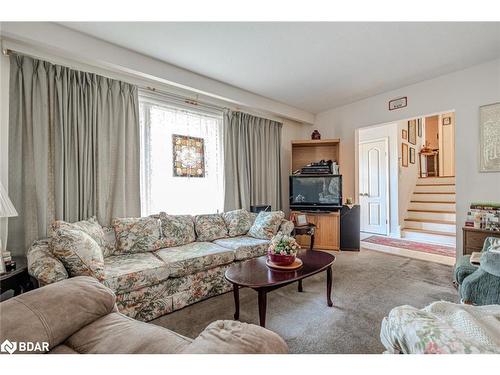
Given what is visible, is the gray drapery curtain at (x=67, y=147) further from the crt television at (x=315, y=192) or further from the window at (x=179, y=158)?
the crt television at (x=315, y=192)

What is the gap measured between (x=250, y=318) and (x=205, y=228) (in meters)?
1.32

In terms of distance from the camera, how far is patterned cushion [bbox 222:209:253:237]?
3.28m

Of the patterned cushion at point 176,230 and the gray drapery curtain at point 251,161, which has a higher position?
the gray drapery curtain at point 251,161

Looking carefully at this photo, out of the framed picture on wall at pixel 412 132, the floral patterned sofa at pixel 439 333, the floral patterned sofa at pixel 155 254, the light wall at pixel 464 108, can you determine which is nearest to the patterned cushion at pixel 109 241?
the floral patterned sofa at pixel 155 254

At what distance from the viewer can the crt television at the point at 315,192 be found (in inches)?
161

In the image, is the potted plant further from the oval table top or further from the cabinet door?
the cabinet door

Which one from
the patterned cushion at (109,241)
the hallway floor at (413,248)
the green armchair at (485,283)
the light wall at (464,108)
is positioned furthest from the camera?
the hallway floor at (413,248)

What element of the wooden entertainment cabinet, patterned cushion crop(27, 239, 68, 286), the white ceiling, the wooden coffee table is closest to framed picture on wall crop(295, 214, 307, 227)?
the wooden entertainment cabinet

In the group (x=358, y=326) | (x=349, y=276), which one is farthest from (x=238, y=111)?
(x=358, y=326)

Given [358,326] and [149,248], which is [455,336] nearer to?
[358,326]

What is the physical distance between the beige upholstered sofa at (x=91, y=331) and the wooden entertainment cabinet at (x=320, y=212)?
3.50m

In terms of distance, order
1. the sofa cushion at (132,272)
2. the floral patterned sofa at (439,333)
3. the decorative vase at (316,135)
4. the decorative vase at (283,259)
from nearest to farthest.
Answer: the floral patterned sofa at (439,333)
the sofa cushion at (132,272)
the decorative vase at (283,259)
the decorative vase at (316,135)
